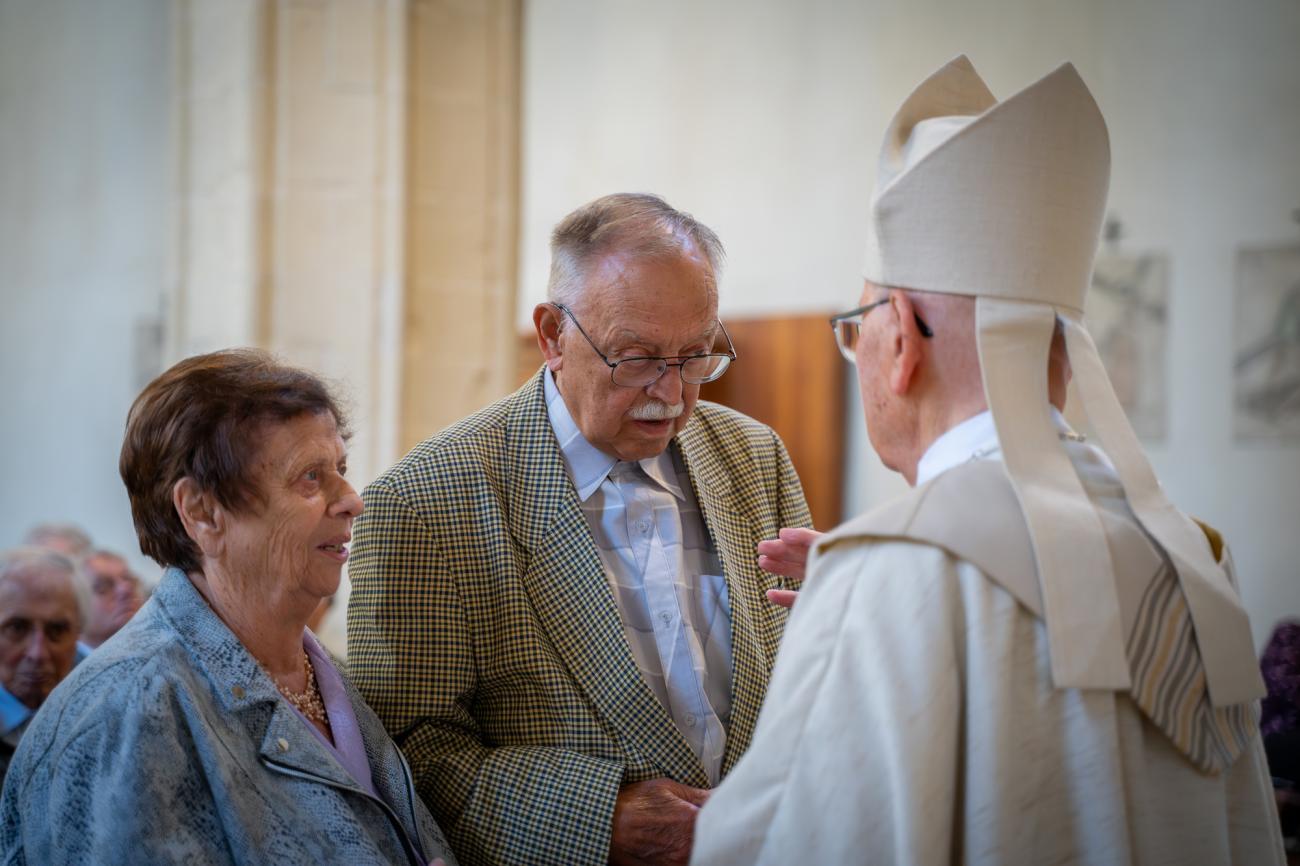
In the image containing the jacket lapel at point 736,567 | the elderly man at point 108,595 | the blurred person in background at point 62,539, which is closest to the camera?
the jacket lapel at point 736,567

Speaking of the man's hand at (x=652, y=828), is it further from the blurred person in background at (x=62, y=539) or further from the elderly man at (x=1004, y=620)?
the blurred person in background at (x=62, y=539)

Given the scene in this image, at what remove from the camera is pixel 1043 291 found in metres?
1.71

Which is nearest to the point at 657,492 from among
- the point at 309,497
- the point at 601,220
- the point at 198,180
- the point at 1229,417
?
the point at 601,220

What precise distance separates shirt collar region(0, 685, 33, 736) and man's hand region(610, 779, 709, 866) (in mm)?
1747

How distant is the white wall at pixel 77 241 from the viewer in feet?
26.3

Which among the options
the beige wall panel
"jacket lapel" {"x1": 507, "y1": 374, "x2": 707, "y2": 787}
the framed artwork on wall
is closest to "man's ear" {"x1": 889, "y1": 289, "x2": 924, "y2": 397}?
"jacket lapel" {"x1": 507, "y1": 374, "x2": 707, "y2": 787}

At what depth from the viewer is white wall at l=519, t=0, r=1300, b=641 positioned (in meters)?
6.38

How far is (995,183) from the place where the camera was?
5.69ft

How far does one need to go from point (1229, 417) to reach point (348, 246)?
14.8 ft

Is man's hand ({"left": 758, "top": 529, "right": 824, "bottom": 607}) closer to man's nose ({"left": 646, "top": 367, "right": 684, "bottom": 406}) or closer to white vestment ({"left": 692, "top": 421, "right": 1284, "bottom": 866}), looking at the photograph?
man's nose ({"left": 646, "top": 367, "right": 684, "bottom": 406})

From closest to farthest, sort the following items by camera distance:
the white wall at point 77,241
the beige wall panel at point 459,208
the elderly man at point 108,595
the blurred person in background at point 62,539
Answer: the elderly man at point 108,595, the blurred person in background at point 62,539, the beige wall panel at point 459,208, the white wall at point 77,241

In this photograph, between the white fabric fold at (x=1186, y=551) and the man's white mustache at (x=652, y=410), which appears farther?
the man's white mustache at (x=652, y=410)

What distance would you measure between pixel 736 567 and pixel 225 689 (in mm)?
1037

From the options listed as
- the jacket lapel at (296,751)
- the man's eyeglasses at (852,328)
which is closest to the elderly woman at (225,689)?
the jacket lapel at (296,751)
